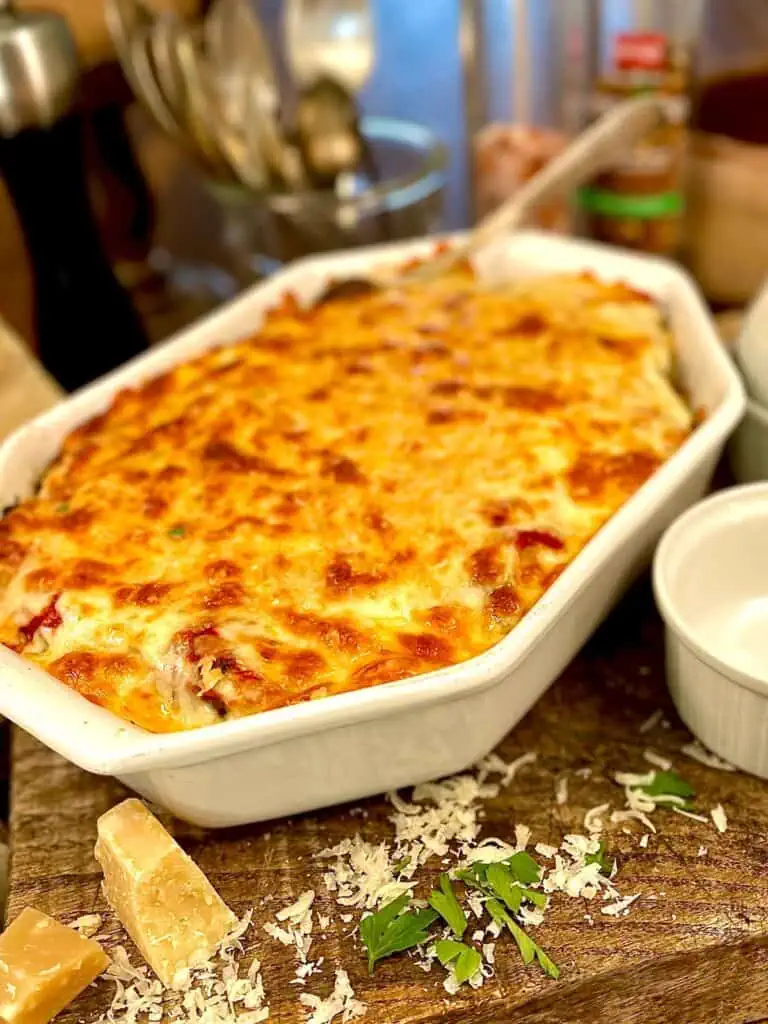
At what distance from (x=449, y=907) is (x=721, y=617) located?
49 centimetres

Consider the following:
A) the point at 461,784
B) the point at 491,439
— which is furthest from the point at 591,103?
the point at 461,784

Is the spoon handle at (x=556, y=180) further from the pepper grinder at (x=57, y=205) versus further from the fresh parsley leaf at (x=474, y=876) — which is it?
the fresh parsley leaf at (x=474, y=876)

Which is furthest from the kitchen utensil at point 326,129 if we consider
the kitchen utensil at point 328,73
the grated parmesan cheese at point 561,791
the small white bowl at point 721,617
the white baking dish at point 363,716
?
the grated parmesan cheese at point 561,791

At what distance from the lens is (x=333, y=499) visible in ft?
3.98

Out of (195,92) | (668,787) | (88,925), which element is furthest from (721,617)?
(195,92)

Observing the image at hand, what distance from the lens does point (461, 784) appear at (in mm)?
1122

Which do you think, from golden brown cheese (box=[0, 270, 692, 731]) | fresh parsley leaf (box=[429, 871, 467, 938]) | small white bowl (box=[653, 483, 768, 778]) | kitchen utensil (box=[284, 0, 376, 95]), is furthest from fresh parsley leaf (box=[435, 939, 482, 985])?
kitchen utensil (box=[284, 0, 376, 95])

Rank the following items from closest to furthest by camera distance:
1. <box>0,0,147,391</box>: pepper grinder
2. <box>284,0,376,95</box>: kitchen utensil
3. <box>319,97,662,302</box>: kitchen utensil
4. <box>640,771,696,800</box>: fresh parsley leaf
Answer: <box>640,771,696,800</box>: fresh parsley leaf, <box>0,0,147,391</box>: pepper grinder, <box>319,97,662,302</box>: kitchen utensil, <box>284,0,376,95</box>: kitchen utensil

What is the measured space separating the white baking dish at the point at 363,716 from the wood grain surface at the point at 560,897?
59 mm

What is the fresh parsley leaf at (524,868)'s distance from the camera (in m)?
1.02

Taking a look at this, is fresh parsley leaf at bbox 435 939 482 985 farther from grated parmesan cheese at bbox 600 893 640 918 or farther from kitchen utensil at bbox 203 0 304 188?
kitchen utensil at bbox 203 0 304 188

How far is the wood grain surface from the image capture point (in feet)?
3.13

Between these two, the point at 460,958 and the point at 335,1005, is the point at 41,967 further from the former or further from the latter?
the point at 460,958

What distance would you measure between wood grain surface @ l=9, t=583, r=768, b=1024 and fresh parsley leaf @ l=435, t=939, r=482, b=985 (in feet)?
0.06
